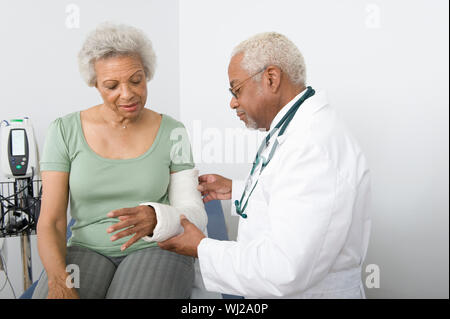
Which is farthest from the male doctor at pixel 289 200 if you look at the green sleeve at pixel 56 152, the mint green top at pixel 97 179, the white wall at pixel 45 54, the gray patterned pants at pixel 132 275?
the white wall at pixel 45 54

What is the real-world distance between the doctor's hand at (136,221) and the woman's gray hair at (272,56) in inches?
20.1

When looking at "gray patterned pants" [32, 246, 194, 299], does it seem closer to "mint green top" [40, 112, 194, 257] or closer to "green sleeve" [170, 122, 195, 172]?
"mint green top" [40, 112, 194, 257]

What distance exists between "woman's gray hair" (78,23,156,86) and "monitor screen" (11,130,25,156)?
25.9 inches

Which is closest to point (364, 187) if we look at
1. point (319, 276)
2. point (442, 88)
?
point (319, 276)

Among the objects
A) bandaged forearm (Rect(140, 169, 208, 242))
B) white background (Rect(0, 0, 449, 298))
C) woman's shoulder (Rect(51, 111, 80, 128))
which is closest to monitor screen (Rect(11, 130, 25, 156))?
white background (Rect(0, 0, 449, 298))

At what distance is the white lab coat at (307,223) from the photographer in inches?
38.0

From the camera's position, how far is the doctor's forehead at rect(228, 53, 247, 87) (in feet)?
3.95

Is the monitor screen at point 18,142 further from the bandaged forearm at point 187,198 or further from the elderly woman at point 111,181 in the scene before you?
the bandaged forearm at point 187,198

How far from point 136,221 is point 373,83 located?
5.15 feet

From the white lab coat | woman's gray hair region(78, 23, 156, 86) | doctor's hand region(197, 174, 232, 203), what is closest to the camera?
the white lab coat

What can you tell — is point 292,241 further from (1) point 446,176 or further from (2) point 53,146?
(1) point 446,176

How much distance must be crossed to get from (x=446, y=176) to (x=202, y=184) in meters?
1.32

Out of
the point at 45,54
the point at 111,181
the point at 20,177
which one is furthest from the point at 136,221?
the point at 45,54

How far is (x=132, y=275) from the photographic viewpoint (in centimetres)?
124
